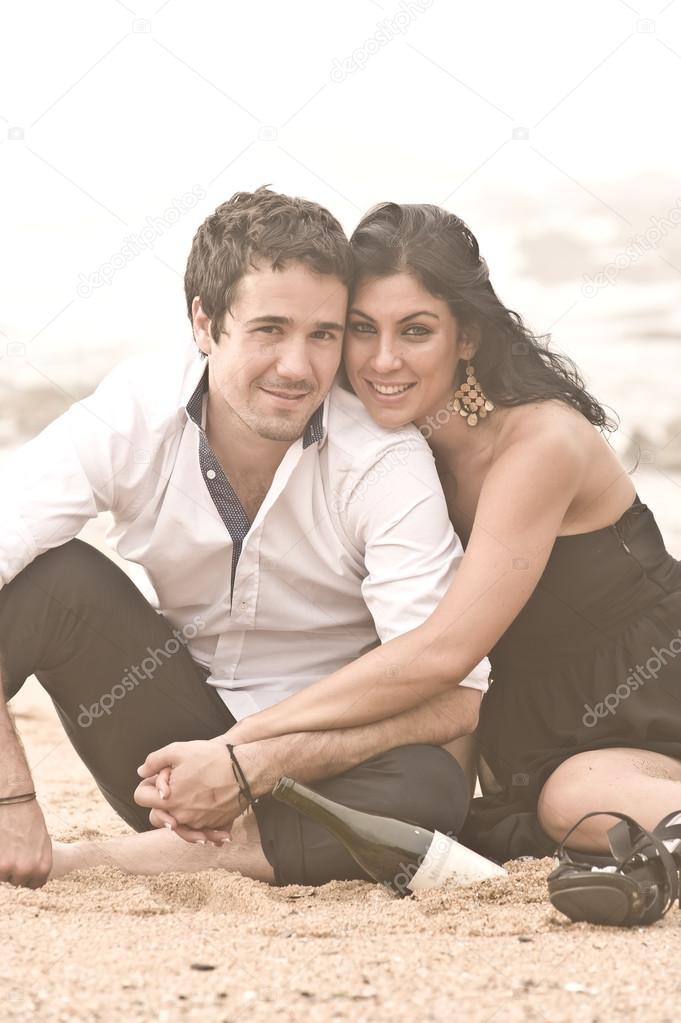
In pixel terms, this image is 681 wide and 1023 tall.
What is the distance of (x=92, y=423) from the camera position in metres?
3.00

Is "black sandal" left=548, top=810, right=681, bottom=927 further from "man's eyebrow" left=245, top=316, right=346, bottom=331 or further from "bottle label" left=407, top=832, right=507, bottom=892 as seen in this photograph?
"man's eyebrow" left=245, top=316, right=346, bottom=331

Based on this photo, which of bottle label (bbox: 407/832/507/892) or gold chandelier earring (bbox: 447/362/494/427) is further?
gold chandelier earring (bbox: 447/362/494/427)

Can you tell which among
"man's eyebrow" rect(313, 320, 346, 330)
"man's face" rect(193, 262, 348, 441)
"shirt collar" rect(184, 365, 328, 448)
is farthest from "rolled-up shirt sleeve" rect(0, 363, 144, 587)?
"man's eyebrow" rect(313, 320, 346, 330)

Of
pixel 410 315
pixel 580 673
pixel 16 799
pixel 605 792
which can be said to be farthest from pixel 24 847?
pixel 410 315

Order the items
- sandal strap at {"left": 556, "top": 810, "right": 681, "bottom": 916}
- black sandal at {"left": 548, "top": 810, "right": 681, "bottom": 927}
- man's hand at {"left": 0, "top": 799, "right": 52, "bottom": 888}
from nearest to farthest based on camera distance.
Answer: black sandal at {"left": 548, "top": 810, "right": 681, "bottom": 927}, sandal strap at {"left": 556, "top": 810, "right": 681, "bottom": 916}, man's hand at {"left": 0, "top": 799, "right": 52, "bottom": 888}

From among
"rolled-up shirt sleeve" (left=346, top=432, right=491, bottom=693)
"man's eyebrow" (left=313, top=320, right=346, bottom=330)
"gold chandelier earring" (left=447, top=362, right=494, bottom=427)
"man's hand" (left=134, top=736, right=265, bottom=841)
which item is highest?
"gold chandelier earring" (left=447, top=362, right=494, bottom=427)

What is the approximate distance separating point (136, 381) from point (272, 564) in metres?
0.60

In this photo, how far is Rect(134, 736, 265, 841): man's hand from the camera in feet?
8.88

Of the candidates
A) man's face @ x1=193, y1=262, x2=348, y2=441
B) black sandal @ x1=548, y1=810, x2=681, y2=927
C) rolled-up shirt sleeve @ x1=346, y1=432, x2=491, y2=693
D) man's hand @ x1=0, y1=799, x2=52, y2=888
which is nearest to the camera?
black sandal @ x1=548, y1=810, x2=681, y2=927

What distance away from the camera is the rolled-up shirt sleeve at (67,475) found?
2863 millimetres

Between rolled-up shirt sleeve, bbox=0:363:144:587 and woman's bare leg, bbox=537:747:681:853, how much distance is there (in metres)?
1.34

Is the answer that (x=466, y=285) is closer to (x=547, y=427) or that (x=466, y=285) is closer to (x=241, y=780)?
(x=547, y=427)

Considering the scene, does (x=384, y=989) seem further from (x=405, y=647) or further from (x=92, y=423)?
(x=92, y=423)

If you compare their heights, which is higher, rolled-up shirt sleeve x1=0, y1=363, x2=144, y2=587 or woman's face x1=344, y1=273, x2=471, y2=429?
woman's face x1=344, y1=273, x2=471, y2=429
